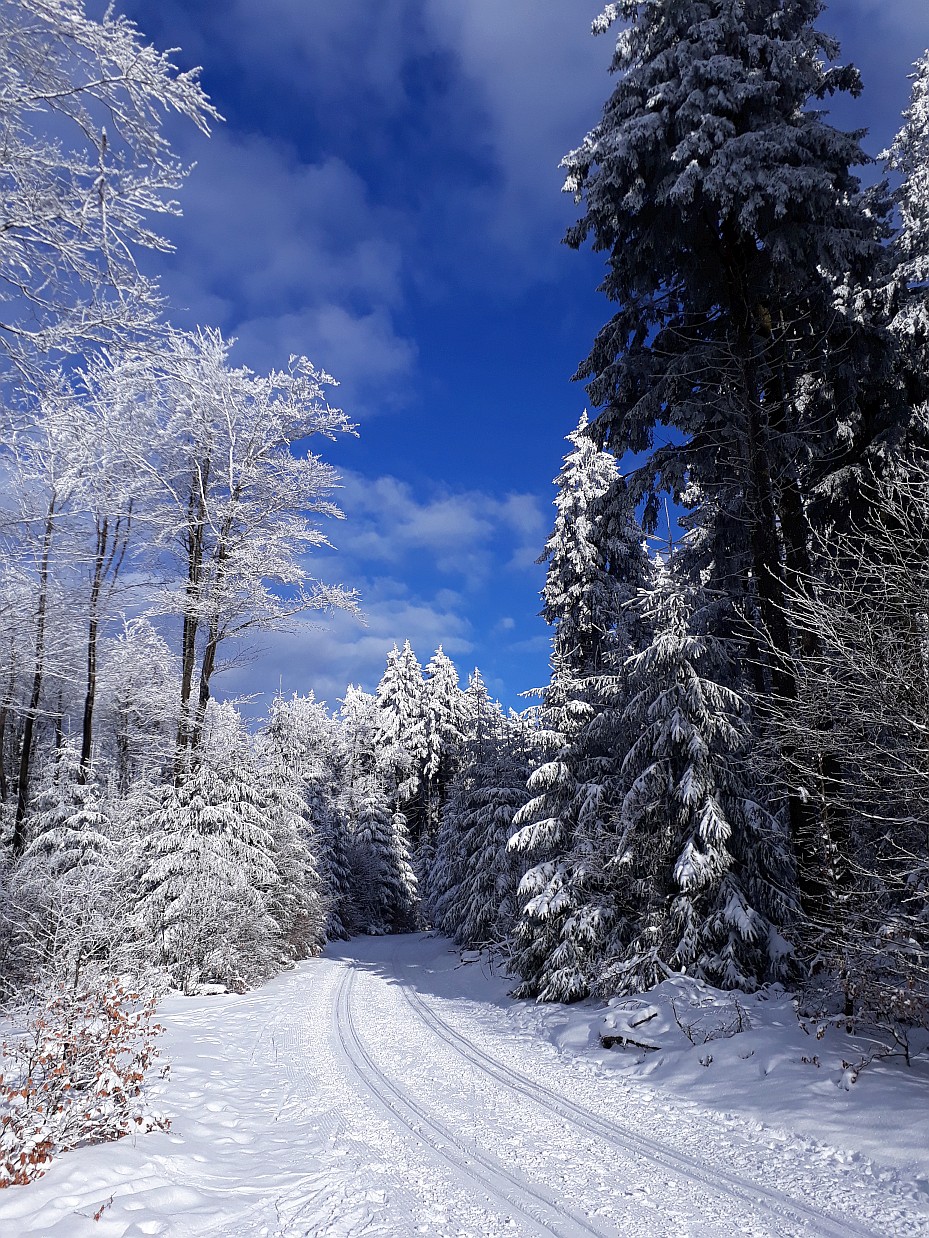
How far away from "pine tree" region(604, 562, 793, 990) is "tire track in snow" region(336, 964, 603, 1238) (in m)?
4.83

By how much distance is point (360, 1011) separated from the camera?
12648 mm

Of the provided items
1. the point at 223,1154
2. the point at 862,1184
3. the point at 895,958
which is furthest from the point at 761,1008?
the point at 223,1154

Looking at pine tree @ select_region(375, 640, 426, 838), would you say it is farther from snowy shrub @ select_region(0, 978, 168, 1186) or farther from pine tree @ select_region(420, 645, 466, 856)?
snowy shrub @ select_region(0, 978, 168, 1186)

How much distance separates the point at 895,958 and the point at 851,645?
3.33 m

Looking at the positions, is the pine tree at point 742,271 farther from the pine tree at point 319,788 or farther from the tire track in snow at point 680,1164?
the pine tree at point 319,788

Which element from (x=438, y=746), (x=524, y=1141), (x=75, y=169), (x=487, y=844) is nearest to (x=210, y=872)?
(x=487, y=844)

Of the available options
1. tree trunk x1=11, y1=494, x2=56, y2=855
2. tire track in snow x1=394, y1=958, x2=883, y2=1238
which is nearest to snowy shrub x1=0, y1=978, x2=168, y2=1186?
tire track in snow x1=394, y1=958, x2=883, y2=1238

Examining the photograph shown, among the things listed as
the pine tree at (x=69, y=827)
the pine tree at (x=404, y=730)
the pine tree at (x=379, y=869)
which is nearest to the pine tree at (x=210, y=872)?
the pine tree at (x=69, y=827)

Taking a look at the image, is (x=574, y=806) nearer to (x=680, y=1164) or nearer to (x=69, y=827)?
(x=680, y=1164)

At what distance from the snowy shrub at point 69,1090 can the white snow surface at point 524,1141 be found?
0.17 metres

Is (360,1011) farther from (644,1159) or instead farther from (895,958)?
(895,958)

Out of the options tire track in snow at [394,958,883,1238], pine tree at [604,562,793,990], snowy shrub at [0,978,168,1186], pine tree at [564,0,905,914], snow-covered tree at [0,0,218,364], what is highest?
pine tree at [564,0,905,914]

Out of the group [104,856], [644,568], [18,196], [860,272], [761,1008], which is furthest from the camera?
[644,568]

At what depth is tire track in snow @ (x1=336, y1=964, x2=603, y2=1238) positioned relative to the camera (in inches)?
178
